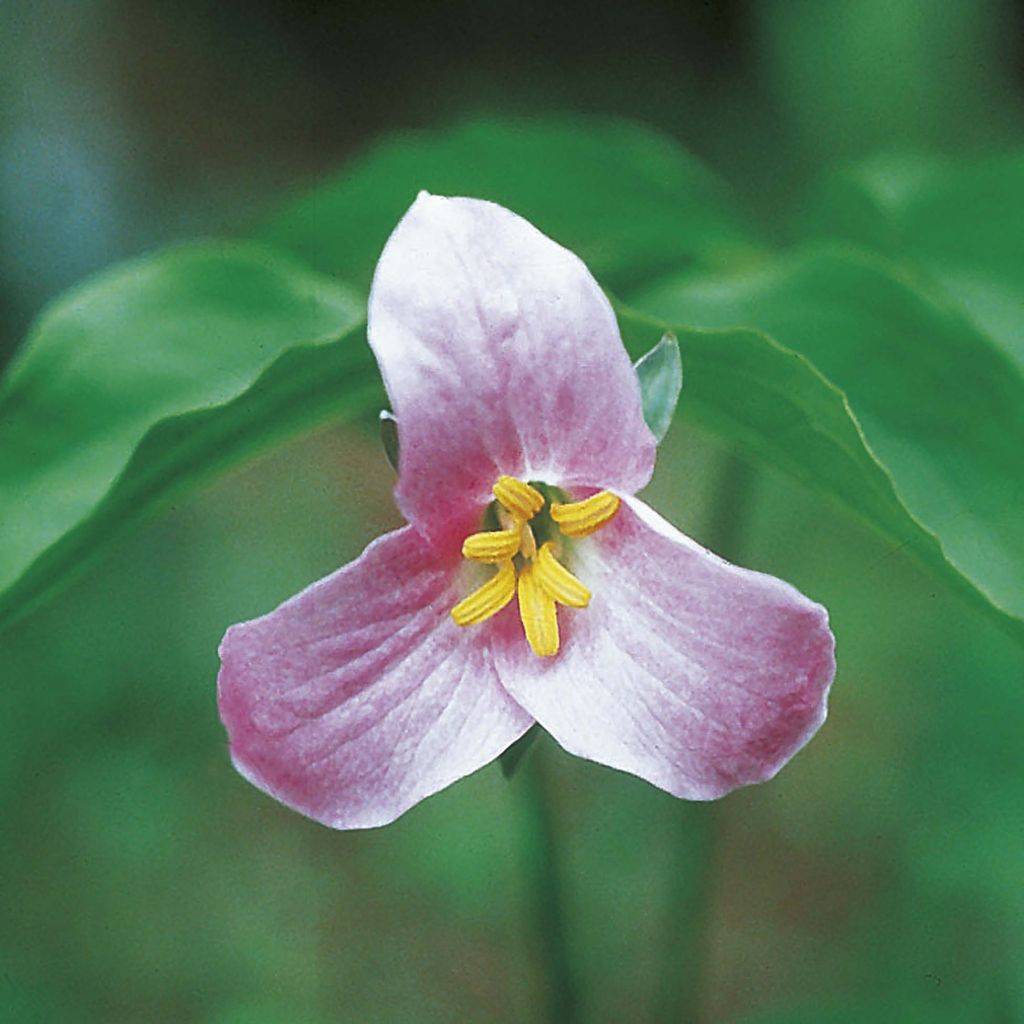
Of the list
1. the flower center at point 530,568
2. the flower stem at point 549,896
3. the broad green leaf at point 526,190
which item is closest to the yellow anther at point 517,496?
the flower center at point 530,568

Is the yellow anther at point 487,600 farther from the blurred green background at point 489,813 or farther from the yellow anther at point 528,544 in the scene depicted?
the blurred green background at point 489,813

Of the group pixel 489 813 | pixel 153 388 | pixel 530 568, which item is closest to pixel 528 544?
pixel 530 568

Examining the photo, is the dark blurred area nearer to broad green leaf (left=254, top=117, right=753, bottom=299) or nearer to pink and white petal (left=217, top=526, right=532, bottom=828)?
broad green leaf (left=254, top=117, right=753, bottom=299)

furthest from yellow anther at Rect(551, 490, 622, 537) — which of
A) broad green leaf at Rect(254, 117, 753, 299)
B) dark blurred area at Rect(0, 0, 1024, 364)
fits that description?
dark blurred area at Rect(0, 0, 1024, 364)

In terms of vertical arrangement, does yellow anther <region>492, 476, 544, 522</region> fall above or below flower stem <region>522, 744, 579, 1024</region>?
above

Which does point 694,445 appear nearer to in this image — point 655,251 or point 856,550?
point 856,550

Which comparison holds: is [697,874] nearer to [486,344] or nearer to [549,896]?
[549,896]
